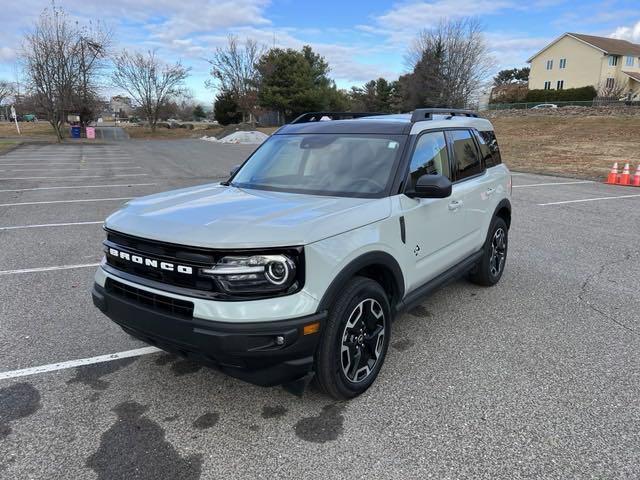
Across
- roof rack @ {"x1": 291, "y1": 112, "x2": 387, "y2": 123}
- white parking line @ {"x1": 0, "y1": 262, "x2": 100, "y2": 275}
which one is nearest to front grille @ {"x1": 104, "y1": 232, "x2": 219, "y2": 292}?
roof rack @ {"x1": 291, "y1": 112, "x2": 387, "y2": 123}

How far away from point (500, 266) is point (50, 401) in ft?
14.7

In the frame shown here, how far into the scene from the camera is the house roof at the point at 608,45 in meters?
56.4

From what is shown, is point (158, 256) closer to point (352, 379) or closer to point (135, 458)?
point (135, 458)

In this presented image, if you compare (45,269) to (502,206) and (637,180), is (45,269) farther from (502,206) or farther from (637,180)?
(637,180)

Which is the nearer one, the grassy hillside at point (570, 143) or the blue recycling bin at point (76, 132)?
the grassy hillside at point (570, 143)

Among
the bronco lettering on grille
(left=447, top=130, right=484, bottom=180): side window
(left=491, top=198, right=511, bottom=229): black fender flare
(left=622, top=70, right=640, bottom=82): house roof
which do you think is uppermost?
(left=622, top=70, right=640, bottom=82): house roof

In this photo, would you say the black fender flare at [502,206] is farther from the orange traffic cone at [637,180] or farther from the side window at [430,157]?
the orange traffic cone at [637,180]

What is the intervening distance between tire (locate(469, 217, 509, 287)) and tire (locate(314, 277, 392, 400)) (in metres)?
2.05

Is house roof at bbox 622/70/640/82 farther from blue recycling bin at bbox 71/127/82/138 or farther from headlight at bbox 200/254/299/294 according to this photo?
headlight at bbox 200/254/299/294

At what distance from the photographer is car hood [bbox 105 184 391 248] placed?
2.49 metres

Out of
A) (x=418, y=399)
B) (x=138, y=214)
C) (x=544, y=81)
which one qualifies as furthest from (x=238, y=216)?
(x=544, y=81)

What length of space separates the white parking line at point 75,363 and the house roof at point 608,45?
6751 centimetres

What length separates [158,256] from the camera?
2672 mm

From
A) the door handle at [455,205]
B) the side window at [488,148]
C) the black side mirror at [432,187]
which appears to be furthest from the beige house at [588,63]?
the black side mirror at [432,187]
